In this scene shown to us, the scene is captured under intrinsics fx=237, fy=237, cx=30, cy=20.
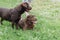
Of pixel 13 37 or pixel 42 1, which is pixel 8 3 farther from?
pixel 13 37

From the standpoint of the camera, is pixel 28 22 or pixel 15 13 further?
pixel 28 22

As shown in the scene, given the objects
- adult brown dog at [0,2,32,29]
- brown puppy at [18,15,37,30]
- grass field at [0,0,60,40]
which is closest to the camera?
grass field at [0,0,60,40]

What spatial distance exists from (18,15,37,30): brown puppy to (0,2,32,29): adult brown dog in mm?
210

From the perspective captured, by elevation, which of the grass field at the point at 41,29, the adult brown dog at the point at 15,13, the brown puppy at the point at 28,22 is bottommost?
the grass field at the point at 41,29

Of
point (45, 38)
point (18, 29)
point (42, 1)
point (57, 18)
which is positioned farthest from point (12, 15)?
point (42, 1)

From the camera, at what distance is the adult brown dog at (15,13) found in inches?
264

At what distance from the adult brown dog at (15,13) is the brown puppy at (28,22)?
21cm

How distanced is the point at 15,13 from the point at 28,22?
1.89ft

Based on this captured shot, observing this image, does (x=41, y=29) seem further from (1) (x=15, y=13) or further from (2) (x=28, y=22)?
(1) (x=15, y=13)

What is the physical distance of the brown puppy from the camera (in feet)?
23.4

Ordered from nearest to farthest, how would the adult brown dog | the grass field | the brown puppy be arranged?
the grass field < the adult brown dog < the brown puppy

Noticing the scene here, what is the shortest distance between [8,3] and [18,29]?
377cm

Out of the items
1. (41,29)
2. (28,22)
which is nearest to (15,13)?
(28,22)

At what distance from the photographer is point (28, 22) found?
7.25 m
